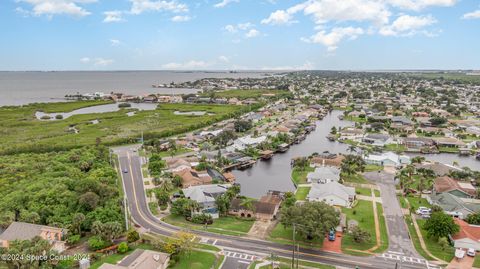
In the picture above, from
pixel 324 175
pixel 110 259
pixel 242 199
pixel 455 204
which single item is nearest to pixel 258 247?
pixel 242 199

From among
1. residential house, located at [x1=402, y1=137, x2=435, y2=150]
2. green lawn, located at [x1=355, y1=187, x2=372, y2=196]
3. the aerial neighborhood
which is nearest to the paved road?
the aerial neighborhood

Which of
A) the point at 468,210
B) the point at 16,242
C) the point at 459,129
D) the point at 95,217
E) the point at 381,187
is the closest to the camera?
the point at 16,242

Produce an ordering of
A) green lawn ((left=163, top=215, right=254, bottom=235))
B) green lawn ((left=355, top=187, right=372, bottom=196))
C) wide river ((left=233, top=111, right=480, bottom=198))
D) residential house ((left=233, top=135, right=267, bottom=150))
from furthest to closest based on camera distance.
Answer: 1. residential house ((left=233, top=135, right=267, bottom=150))
2. wide river ((left=233, top=111, right=480, bottom=198))
3. green lawn ((left=355, top=187, right=372, bottom=196))
4. green lawn ((left=163, top=215, right=254, bottom=235))

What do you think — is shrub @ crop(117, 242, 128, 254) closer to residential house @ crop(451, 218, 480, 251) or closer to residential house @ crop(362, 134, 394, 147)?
residential house @ crop(451, 218, 480, 251)

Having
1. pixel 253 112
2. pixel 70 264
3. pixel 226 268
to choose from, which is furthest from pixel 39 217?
pixel 253 112

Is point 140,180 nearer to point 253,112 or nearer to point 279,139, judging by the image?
point 279,139

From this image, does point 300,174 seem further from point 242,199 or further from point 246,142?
point 246,142
